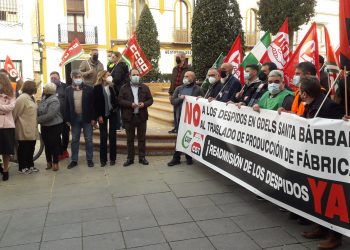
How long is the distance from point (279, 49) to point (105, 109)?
3.41m

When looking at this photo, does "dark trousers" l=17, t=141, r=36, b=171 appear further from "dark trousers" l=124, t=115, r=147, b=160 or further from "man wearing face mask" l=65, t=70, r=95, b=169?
"dark trousers" l=124, t=115, r=147, b=160

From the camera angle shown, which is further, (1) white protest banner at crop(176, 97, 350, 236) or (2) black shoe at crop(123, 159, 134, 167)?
(2) black shoe at crop(123, 159, 134, 167)

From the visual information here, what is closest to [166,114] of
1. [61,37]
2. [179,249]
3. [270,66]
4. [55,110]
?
[55,110]

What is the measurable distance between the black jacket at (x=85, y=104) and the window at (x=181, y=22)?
21386 mm

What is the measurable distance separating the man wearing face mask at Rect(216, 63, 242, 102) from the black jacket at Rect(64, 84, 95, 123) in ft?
7.79

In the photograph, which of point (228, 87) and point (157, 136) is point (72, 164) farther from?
point (228, 87)

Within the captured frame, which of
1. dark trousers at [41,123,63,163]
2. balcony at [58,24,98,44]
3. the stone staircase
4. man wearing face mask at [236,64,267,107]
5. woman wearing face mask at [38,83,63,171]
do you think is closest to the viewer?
man wearing face mask at [236,64,267,107]

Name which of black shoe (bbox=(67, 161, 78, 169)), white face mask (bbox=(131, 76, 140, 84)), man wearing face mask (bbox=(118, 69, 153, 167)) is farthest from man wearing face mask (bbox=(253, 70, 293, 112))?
black shoe (bbox=(67, 161, 78, 169))

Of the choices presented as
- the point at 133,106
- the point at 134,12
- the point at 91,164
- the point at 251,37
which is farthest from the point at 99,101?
the point at 251,37

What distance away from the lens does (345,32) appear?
408cm

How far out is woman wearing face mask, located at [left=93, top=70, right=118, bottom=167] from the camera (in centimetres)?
736

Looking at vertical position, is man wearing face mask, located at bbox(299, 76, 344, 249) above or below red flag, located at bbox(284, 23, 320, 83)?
below

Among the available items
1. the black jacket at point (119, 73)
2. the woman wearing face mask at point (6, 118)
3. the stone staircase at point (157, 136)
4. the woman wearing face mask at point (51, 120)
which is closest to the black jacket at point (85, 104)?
the woman wearing face mask at point (51, 120)

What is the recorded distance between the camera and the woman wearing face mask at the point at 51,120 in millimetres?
7047
